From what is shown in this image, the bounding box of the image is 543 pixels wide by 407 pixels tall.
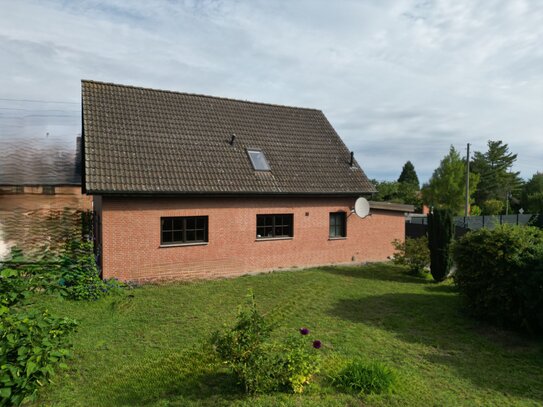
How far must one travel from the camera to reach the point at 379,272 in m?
16.0

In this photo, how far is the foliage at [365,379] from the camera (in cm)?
550

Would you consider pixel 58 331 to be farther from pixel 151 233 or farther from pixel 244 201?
pixel 244 201

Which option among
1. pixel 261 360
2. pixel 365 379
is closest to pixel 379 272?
pixel 365 379

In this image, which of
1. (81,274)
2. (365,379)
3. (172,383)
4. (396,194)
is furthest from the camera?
(396,194)

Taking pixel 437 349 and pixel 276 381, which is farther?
pixel 437 349

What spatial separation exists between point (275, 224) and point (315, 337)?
7.92 m

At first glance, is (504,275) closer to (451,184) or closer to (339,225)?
(339,225)

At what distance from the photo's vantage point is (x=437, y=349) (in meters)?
7.54

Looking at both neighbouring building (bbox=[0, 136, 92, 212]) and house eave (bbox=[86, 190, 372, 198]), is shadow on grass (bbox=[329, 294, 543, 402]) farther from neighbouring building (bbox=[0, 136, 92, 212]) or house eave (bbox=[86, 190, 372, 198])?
neighbouring building (bbox=[0, 136, 92, 212])

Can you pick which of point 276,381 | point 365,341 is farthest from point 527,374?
point 276,381

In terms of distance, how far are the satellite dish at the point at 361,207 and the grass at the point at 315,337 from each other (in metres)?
4.62

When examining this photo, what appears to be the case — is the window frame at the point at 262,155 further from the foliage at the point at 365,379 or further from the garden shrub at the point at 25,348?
the garden shrub at the point at 25,348

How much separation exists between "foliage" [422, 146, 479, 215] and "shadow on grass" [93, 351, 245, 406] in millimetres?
42583

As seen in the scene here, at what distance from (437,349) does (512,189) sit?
67.9 metres
